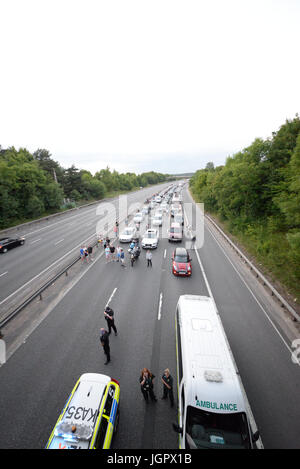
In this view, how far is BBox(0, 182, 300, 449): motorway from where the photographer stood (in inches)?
247

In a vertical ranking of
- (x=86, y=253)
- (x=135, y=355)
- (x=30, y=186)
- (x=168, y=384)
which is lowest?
(x=135, y=355)

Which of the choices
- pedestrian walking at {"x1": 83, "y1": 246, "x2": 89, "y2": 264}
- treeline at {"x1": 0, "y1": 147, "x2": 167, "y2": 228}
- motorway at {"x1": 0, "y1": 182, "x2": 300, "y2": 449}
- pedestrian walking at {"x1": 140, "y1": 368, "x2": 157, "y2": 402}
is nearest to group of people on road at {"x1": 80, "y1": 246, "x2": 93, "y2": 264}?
pedestrian walking at {"x1": 83, "y1": 246, "x2": 89, "y2": 264}

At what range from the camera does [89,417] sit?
5.31 metres

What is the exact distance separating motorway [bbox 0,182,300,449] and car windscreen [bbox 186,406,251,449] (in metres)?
1.28

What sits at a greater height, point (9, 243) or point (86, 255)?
point (9, 243)

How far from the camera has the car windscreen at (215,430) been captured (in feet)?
16.5

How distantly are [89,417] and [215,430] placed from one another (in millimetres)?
3369

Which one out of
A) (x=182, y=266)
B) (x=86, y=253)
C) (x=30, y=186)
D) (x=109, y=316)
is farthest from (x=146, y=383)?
(x=30, y=186)

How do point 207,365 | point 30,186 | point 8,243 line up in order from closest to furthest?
1. point 207,365
2. point 8,243
3. point 30,186

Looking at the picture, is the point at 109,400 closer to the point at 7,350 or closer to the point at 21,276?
the point at 7,350

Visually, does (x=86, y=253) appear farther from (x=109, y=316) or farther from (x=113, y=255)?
(x=109, y=316)

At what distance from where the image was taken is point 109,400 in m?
6.02

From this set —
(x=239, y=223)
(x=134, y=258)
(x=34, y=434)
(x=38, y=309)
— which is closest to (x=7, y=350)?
(x=38, y=309)

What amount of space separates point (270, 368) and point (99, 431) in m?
7.06
